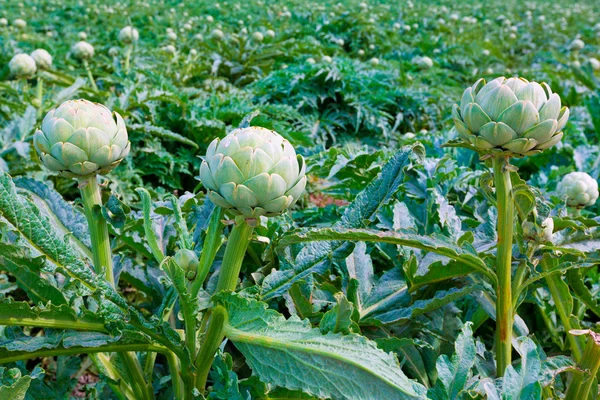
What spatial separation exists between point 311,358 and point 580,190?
3.13ft

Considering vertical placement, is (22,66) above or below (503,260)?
below

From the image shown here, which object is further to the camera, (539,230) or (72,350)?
(539,230)

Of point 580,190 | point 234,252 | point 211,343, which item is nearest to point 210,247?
point 234,252

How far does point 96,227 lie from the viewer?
2.78 feet

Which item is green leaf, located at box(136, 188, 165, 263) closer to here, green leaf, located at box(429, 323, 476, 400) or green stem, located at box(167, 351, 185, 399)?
green stem, located at box(167, 351, 185, 399)

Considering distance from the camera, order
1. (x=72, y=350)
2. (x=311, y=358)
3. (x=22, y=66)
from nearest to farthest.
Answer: (x=311, y=358), (x=72, y=350), (x=22, y=66)

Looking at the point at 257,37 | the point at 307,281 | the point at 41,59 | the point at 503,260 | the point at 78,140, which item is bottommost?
the point at 257,37

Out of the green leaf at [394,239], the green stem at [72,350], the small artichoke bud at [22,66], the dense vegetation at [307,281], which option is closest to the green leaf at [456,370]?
the dense vegetation at [307,281]

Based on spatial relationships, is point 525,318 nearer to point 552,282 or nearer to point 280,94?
point 552,282

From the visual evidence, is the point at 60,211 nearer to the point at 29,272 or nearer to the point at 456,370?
the point at 29,272

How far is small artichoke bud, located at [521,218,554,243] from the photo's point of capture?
89 cm

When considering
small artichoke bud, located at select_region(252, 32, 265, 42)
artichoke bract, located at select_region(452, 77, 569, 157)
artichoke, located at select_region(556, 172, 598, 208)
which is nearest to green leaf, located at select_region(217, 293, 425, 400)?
artichoke bract, located at select_region(452, 77, 569, 157)

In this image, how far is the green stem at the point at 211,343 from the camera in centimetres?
75

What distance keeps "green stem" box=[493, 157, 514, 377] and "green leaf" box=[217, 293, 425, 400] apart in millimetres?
290
